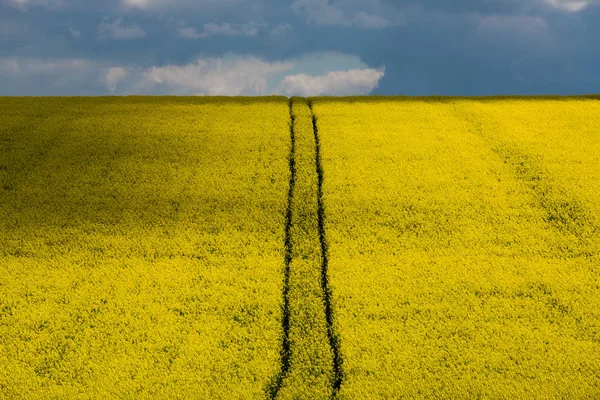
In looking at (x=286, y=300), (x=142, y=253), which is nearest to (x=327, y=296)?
(x=286, y=300)

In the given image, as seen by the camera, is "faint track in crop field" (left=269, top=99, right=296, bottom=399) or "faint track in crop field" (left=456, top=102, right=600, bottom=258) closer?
"faint track in crop field" (left=269, top=99, right=296, bottom=399)

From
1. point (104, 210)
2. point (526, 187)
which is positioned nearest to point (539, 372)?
point (526, 187)

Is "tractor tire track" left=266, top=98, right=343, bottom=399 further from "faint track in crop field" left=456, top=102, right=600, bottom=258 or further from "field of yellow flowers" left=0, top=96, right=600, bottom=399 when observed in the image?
"faint track in crop field" left=456, top=102, right=600, bottom=258

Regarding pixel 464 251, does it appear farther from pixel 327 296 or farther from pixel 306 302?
pixel 306 302

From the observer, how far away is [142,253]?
35.0 feet

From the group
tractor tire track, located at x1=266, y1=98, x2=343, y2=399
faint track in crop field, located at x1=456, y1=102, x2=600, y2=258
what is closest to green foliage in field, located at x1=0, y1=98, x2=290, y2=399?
tractor tire track, located at x1=266, y1=98, x2=343, y2=399

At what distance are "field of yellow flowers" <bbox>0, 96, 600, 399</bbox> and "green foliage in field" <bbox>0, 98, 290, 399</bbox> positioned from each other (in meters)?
0.04

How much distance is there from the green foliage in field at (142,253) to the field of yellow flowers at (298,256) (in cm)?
4

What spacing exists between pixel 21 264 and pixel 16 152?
541cm

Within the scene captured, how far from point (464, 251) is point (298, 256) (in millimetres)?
3068

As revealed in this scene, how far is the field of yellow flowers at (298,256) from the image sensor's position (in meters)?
8.11

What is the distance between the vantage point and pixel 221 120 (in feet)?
53.8

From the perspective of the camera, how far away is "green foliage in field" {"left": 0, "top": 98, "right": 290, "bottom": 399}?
8.16 m

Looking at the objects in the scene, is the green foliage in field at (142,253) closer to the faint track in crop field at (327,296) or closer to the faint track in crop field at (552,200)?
the faint track in crop field at (327,296)
